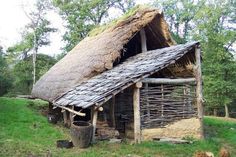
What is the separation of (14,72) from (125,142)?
76.0 ft

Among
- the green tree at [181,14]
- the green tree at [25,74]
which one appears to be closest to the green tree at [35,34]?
the green tree at [25,74]

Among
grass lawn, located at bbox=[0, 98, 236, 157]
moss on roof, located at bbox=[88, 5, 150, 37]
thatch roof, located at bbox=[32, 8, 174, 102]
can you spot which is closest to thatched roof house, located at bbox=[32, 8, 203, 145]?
thatch roof, located at bbox=[32, 8, 174, 102]

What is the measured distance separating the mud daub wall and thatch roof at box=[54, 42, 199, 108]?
0.97m

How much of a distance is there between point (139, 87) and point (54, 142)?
3606 millimetres

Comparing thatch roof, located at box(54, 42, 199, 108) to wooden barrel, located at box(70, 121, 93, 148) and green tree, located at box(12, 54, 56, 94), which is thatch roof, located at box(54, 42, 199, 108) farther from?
green tree, located at box(12, 54, 56, 94)

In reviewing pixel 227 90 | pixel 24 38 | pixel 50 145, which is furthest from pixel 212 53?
pixel 24 38

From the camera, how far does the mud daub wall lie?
508 inches

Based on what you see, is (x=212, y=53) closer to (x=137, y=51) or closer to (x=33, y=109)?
(x=137, y=51)

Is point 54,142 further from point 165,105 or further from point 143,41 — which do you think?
point 143,41

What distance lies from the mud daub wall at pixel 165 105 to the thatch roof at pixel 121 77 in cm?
97

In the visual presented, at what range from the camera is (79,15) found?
35.5 metres

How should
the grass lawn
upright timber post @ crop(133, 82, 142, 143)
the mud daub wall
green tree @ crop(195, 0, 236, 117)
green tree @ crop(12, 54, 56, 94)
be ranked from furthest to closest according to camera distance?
1. green tree @ crop(12, 54, 56, 94)
2. green tree @ crop(195, 0, 236, 117)
3. the mud daub wall
4. upright timber post @ crop(133, 82, 142, 143)
5. the grass lawn

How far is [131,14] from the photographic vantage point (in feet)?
56.7

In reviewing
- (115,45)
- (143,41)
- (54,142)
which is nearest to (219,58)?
(143,41)
